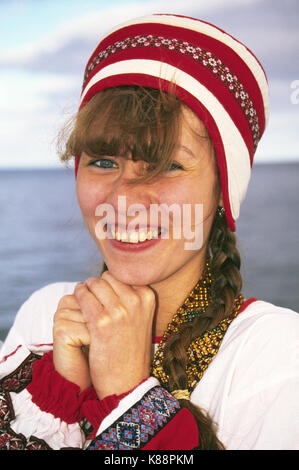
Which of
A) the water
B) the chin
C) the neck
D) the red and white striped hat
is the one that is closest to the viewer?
the red and white striped hat

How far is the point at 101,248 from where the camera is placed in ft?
4.30

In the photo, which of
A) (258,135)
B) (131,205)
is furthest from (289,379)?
(258,135)

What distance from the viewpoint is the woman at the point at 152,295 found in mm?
1086

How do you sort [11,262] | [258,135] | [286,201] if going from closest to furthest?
[258,135] < [11,262] < [286,201]

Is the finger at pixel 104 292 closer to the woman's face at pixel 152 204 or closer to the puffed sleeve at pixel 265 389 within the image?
the woman's face at pixel 152 204

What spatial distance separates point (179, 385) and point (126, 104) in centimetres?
68

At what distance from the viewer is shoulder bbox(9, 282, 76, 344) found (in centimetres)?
165

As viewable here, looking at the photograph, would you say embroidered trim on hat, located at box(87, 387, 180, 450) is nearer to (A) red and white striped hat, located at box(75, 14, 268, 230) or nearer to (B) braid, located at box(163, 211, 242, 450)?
(B) braid, located at box(163, 211, 242, 450)

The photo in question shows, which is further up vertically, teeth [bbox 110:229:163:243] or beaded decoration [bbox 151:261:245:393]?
teeth [bbox 110:229:163:243]

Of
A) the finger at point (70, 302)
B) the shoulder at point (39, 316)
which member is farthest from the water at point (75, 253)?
the finger at point (70, 302)

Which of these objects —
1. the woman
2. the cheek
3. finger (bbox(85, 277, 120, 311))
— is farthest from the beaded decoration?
the cheek

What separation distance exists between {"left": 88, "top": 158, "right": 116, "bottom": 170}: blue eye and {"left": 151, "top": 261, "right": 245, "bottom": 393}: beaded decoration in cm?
41

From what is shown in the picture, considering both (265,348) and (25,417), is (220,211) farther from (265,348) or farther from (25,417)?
(25,417)

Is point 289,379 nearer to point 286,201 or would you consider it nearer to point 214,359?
point 214,359
